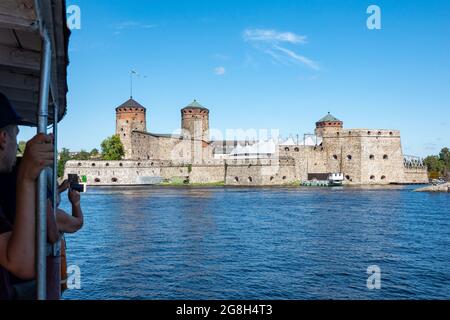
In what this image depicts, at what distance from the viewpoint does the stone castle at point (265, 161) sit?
176ft

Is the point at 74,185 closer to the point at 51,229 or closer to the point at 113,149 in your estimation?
the point at 51,229

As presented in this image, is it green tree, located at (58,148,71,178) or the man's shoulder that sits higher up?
green tree, located at (58,148,71,178)

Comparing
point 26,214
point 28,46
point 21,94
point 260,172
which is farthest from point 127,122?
point 26,214

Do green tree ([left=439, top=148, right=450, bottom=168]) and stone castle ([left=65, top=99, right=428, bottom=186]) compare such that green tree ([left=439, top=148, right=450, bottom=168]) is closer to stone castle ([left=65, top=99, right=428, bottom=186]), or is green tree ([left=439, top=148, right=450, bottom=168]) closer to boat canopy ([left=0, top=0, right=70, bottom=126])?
stone castle ([left=65, top=99, right=428, bottom=186])

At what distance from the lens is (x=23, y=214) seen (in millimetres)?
1598

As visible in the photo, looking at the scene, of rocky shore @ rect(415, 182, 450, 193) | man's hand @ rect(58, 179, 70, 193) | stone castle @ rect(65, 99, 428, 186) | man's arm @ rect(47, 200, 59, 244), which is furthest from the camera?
stone castle @ rect(65, 99, 428, 186)

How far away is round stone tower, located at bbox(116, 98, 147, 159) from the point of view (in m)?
60.1

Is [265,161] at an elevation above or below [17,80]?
above

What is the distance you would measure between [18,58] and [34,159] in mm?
1709

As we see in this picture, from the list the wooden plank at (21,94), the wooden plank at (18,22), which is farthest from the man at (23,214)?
the wooden plank at (21,94)

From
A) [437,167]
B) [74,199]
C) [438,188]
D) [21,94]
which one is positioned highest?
[437,167]

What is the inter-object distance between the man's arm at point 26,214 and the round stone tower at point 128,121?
59236 millimetres

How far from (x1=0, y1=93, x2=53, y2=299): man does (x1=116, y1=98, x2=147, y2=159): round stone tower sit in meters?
59.1

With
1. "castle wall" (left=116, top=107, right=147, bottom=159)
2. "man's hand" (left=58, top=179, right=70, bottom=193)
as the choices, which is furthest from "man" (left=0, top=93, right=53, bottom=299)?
"castle wall" (left=116, top=107, right=147, bottom=159)
